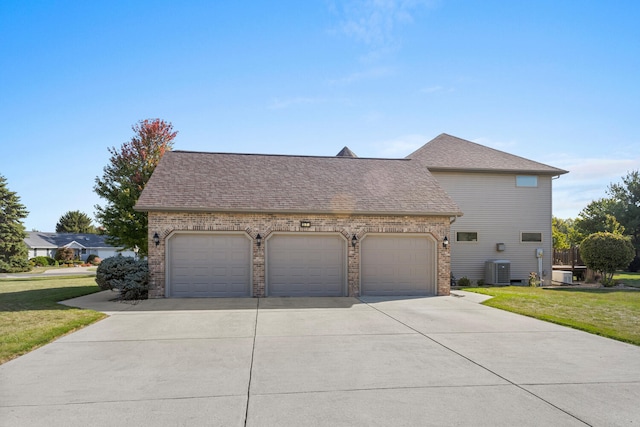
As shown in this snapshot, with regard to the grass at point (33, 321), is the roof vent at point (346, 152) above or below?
above

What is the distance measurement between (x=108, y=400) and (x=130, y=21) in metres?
10.9

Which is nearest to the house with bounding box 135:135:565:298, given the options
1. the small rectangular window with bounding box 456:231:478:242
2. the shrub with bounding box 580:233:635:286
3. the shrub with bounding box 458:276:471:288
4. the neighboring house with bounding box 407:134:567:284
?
the neighboring house with bounding box 407:134:567:284

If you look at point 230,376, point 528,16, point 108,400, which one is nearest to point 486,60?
point 528,16

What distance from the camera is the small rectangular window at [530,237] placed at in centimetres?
2120

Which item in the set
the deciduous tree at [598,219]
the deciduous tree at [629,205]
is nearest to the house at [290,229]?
the deciduous tree at [598,219]

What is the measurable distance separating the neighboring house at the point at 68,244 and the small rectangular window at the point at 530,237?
147 feet

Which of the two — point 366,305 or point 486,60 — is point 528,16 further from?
point 366,305

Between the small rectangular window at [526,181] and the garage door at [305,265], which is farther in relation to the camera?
the small rectangular window at [526,181]

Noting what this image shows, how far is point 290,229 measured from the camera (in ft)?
47.8

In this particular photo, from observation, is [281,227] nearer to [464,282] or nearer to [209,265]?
[209,265]

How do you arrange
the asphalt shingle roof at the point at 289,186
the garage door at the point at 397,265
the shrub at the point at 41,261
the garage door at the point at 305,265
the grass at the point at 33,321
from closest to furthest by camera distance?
the grass at the point at 33,321
the asphalt shingle roof at the point at 289,186
the garage door at the point at 305,265
the garage door at the point at 397,265
the shrub at the point at 41,261

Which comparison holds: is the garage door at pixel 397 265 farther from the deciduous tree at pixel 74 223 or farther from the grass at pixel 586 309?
the deciduous tree at pixel 74 223

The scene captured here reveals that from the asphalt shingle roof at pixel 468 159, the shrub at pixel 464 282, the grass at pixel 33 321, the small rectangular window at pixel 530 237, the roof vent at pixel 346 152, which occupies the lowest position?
the shrub at pixel 464 282

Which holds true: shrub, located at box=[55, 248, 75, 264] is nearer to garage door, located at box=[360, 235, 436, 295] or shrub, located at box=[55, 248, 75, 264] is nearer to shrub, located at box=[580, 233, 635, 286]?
garage door, located at box=[360, 235, 436, 295]
